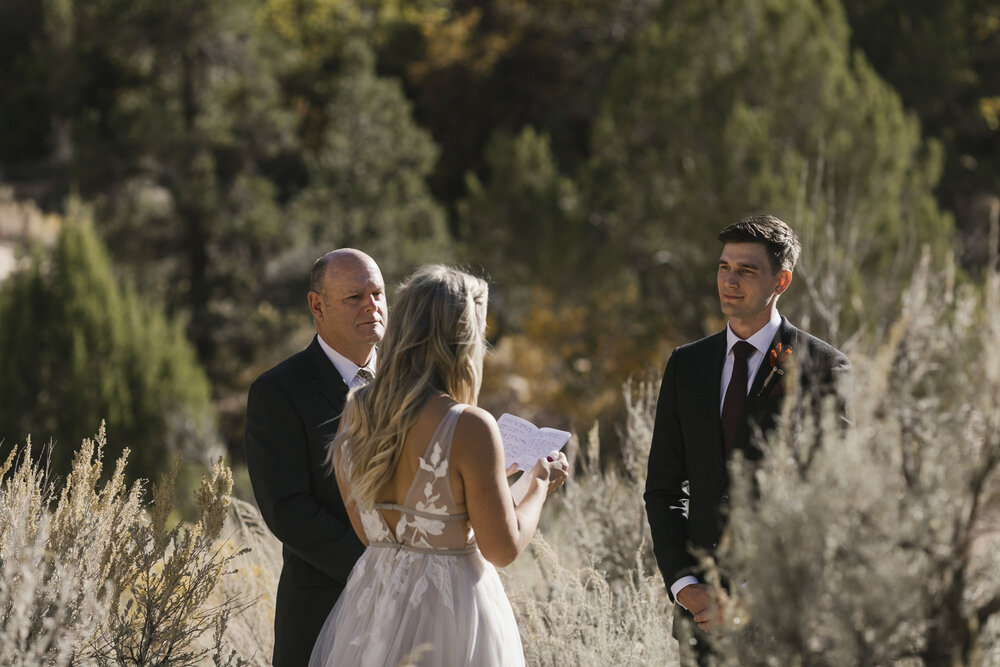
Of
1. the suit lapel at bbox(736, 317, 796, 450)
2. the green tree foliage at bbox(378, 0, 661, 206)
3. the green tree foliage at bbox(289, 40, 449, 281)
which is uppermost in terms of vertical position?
the green tree foliage at bbox(378, 0, 661, 206)

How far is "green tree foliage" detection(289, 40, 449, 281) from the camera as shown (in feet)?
69.2

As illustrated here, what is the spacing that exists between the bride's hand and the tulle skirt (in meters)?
0.25

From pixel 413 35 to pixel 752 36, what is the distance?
13171mm

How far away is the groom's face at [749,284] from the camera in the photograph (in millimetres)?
3068

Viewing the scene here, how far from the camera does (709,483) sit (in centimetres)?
302

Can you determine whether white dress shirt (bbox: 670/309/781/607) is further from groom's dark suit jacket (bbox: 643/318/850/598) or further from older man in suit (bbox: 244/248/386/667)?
older man in suit (bbox: 244/248/386/667)

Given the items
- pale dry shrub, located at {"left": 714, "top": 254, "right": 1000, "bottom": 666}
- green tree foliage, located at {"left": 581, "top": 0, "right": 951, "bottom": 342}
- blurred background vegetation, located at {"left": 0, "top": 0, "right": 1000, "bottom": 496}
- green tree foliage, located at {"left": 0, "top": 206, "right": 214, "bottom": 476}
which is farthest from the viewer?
green tree foliage, located at {"left": 0, "top": 206, "right": 214, "bottom": 476}

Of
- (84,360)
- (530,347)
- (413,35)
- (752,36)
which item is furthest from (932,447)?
(413,35)

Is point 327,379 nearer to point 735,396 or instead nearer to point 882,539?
point 735,396

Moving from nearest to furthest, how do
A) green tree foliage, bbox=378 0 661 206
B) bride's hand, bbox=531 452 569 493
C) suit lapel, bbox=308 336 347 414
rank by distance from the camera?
bride's hand, bbox=531 452 569 493 < suit lapel, bbox=308 336 347 414 < green tree foliage, bbox=378 0 661 206

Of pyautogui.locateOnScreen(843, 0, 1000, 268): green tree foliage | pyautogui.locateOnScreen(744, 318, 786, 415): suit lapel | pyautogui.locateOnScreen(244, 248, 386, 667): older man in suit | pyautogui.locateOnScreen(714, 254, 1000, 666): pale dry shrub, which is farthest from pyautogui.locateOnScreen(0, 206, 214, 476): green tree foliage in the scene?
pyautogui.locateOnScreen(714, 254, 1000, 666): pale dry shrub

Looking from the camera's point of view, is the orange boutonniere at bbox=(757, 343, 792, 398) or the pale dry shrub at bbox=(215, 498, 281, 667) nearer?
the orange boutonniere at bbox=(757, 343, 792, 398)

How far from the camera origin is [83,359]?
17.9 m

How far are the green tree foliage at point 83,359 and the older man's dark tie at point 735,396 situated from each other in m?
15.6
